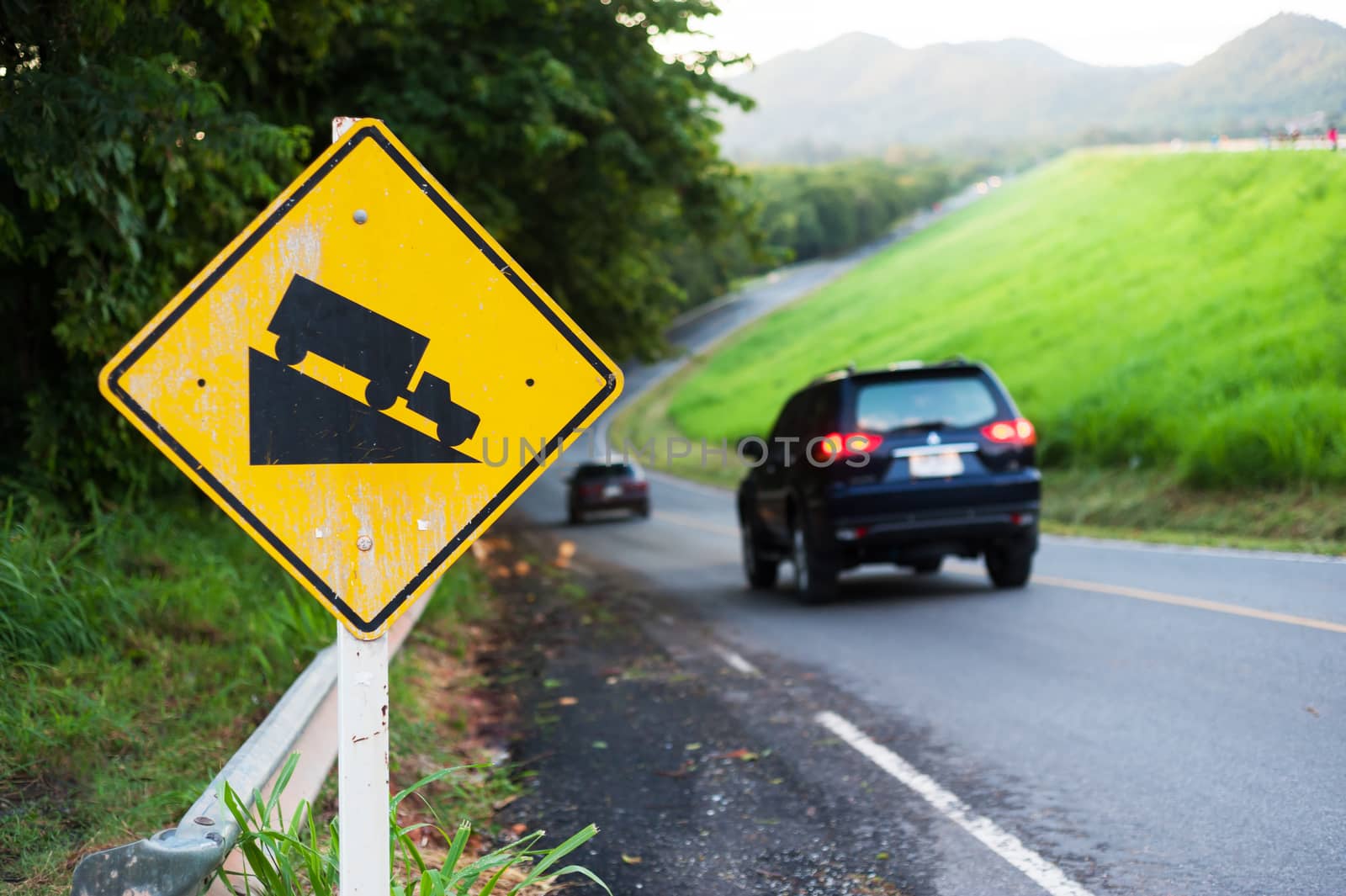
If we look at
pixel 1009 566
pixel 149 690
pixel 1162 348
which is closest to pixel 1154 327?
pixel 1162 348

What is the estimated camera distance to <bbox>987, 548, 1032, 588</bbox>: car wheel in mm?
11703

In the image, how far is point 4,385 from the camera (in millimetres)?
8633

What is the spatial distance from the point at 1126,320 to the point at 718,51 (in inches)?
721

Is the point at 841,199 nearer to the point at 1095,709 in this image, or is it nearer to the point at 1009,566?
the point at 1009,566

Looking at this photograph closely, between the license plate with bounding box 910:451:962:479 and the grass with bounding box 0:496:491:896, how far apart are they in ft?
16.7

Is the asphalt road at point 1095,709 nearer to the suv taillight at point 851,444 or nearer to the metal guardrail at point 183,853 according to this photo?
the suv taillight at point 851,444

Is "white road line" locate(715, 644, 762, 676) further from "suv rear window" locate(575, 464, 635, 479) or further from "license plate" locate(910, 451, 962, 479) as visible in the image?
"suv rear window" locate(575, 464, 635, 479)

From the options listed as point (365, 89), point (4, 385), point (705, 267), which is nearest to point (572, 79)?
point (365, 89)

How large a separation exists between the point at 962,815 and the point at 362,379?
3.34 meters

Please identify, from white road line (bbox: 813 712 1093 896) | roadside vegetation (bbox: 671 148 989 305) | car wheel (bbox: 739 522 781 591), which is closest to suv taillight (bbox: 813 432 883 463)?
car wheel (bbox: 739 522 781 591)

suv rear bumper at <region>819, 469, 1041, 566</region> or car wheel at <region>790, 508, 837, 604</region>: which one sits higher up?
suv rear bumper at <region>819, 469, 1041, 566</region>

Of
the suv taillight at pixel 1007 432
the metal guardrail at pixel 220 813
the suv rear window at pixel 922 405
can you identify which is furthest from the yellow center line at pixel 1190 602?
the metal guardrail at pixel 220 813

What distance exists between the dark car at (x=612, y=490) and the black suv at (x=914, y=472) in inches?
596

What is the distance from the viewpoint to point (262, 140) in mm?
7965
